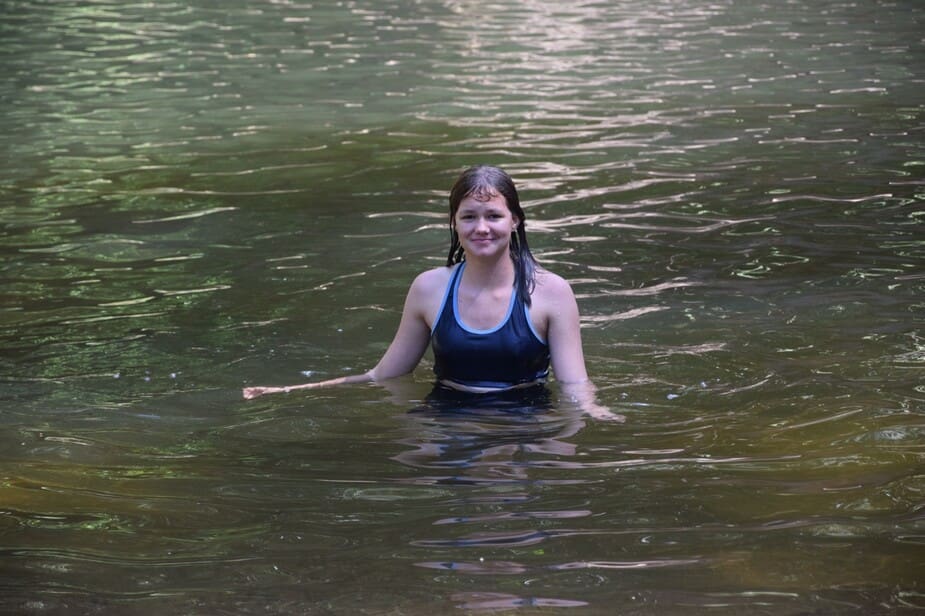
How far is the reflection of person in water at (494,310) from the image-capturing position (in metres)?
6.30

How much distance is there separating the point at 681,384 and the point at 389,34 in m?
18.7

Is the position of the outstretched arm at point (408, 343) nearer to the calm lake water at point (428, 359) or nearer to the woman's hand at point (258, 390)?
the woman's hand at point (258, 390)

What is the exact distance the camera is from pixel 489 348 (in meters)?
6.53

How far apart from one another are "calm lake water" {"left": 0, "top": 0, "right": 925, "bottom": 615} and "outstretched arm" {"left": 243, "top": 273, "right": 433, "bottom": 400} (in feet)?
0.55

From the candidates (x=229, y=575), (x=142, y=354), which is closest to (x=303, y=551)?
(x=229, y=575)

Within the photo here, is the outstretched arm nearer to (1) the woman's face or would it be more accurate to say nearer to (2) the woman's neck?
(2) the woman's neck

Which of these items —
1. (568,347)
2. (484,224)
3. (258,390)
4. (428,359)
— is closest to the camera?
(484,224)

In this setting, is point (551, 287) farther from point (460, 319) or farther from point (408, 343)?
point (408, 343)

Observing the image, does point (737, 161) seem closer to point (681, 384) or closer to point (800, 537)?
point (681, 384)

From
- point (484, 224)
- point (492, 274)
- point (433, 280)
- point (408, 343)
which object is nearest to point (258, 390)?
point (408, 343)

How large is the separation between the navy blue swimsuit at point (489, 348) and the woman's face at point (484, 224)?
1.00 ft

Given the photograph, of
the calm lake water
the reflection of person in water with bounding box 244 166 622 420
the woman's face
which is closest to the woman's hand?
the calm lake water

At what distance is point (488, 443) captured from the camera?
620 cm

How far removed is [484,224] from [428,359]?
1.76 meters
